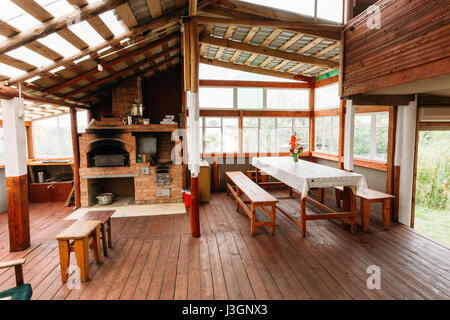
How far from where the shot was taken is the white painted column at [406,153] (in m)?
4.86

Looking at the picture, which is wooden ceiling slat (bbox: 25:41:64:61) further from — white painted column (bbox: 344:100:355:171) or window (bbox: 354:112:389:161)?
window (bbox: 354:112:389:161)

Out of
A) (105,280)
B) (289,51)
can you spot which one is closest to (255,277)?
(105,280)

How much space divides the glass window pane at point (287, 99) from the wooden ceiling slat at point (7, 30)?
669cm

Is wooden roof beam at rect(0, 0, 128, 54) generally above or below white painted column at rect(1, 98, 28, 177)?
above

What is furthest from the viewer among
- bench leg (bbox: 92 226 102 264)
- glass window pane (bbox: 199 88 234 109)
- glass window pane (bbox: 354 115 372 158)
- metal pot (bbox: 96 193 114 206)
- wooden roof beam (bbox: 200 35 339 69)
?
glass window pane (bbox: 199 88 234 109)

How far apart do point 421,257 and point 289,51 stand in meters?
5.24

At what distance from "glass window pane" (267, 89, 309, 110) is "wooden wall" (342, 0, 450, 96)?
395 centimetres

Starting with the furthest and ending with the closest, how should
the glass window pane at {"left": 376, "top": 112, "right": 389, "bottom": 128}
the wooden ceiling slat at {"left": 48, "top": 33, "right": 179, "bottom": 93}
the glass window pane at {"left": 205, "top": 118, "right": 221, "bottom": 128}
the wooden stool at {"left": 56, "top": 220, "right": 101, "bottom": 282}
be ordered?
the glass window pane at {"left": 205, "top": 118, "right": 221, "bottom": 128}, the glass window pane at {"left": 376, "top": 112, "right": 389, "bottom": 128}, the wooden ceiling slat at {"left": 48, "top": 33, "right": 179, "bottom": 93}, the wooden stool at {"left": 56, "top": 220, "right": 101, "bottom": 282}

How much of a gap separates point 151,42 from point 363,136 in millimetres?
5430

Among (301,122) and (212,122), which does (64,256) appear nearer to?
(212,122)

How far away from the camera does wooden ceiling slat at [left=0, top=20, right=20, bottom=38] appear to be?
8.70ft

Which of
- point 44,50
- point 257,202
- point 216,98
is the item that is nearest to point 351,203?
point 257,202

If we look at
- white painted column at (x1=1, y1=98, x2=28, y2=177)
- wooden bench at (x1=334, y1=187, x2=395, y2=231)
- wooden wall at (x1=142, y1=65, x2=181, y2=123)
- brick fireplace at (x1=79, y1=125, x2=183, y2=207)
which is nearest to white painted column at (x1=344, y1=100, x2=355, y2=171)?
wooden bench at (x1=334, y1=187, x2=395, y2=231)

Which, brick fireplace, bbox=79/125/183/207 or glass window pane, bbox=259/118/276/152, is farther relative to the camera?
glass window pane, bbox=259/118/276/152
